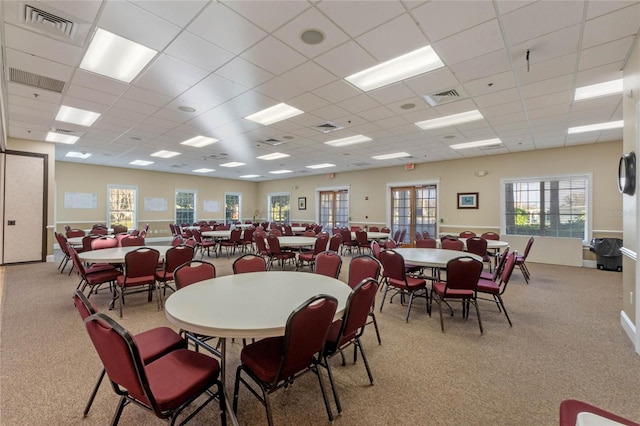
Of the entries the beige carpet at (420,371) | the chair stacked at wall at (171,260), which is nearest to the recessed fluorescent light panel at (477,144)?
the beige carpet at (420,371)

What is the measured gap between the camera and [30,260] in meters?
6.97

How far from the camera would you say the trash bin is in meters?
6.38

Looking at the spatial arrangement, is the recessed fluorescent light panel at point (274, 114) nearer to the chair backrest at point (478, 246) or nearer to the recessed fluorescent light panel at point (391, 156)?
the chair backrest at point (478, 246)

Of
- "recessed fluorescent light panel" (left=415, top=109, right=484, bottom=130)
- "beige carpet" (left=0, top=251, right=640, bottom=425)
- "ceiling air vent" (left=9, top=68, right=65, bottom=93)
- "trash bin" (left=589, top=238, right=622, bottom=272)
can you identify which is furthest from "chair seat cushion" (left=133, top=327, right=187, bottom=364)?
"trash bin" (left=589, top=238, right=622, bottom=272)

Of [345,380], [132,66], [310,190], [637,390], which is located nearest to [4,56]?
[132,66]

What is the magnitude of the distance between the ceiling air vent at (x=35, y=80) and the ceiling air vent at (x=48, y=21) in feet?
4.54

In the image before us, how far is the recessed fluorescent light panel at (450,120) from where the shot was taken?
508cm

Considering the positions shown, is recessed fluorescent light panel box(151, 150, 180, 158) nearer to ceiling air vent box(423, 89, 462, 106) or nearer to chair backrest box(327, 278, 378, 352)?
ceiling air vent box(423, 89, 462, 106)

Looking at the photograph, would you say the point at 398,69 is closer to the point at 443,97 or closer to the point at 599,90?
the point at 443,97

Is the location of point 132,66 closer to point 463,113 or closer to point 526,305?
point 463,113

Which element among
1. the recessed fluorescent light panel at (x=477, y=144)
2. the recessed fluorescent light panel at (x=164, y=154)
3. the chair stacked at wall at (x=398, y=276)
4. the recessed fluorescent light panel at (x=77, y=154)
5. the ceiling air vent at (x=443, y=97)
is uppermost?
the recessed fluorescent light panel at (x=477, y=144)

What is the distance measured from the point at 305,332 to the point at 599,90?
17.9 feet

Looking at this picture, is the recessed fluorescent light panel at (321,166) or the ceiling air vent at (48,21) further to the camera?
the recessed fluorescent light panel at (321,166)

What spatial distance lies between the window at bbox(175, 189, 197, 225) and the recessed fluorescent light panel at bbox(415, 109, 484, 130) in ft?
36.3
